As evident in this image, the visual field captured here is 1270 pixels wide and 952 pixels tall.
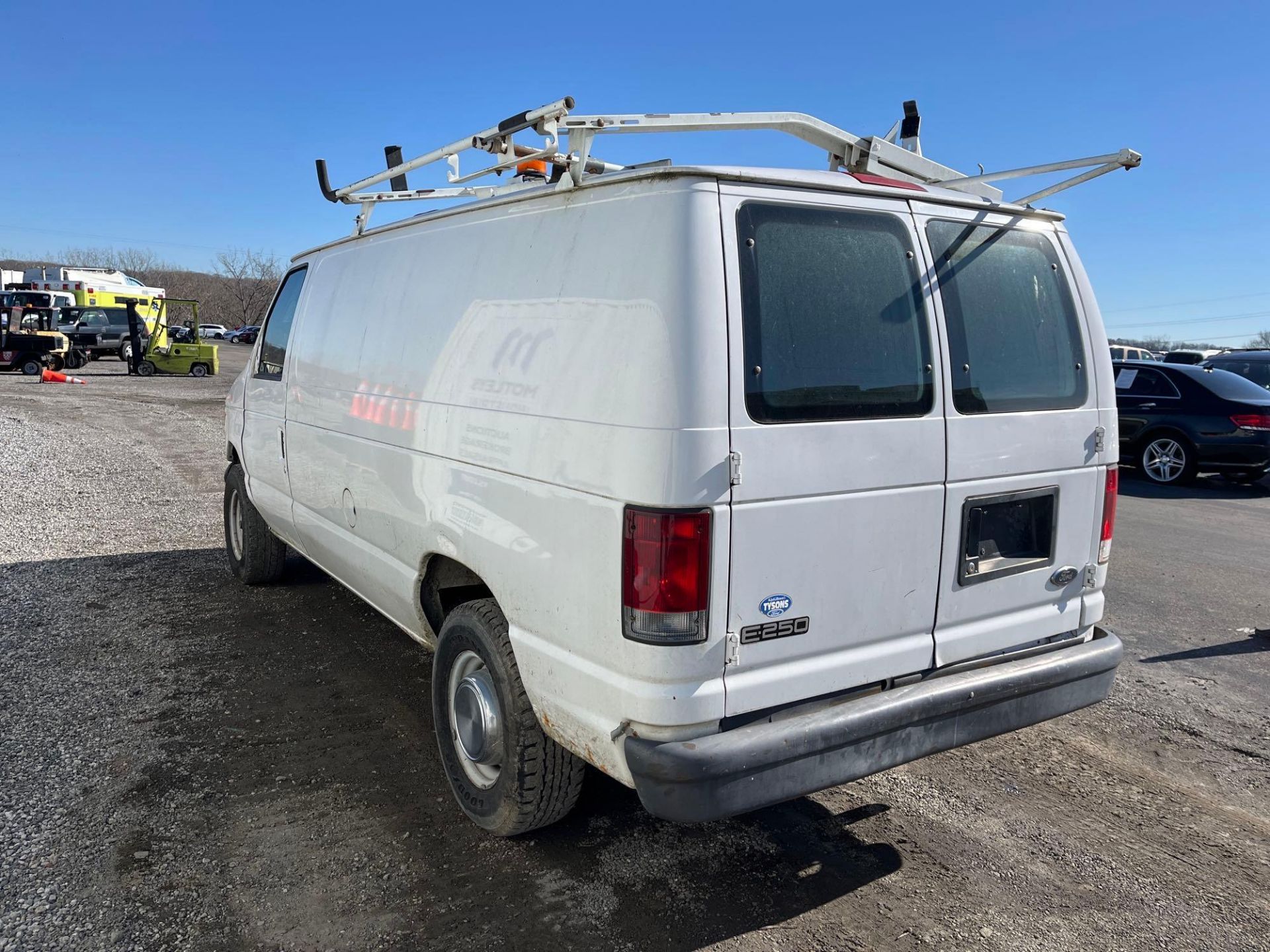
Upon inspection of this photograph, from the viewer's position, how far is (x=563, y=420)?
8.93 feet

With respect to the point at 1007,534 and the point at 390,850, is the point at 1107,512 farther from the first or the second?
the point at 390,850

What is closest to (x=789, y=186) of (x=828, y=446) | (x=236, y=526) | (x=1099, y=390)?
(x=828, y=446)

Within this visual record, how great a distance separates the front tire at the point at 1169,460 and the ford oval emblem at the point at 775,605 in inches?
451

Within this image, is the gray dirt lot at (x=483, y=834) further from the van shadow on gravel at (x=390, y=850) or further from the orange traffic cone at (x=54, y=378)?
the orange traffic cone at (x=54, y=378)

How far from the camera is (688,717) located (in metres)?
2.51

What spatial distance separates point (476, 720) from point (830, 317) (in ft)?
6.07

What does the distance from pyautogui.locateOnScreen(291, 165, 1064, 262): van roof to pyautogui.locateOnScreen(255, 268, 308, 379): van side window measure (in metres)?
1.88

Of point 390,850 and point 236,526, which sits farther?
point 236,526

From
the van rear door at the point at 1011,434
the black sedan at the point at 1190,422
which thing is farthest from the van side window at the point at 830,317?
the black sedan at the point at 1190,422

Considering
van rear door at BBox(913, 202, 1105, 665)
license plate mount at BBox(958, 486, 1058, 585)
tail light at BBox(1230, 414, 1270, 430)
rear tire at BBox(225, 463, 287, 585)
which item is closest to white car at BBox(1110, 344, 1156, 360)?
tail light at BBox(1230, 414, 1270, 430)

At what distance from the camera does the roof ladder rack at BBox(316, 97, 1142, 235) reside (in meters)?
2.97

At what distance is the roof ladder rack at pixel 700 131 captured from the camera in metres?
2.97

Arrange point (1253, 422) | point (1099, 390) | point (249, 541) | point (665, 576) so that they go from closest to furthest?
point (665, 576), point (1099, 390), point (249, 541), point (1253, 422)

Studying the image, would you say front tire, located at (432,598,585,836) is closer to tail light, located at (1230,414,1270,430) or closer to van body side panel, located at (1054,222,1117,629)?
van body side panel, located at (1054,222,1117,629)
